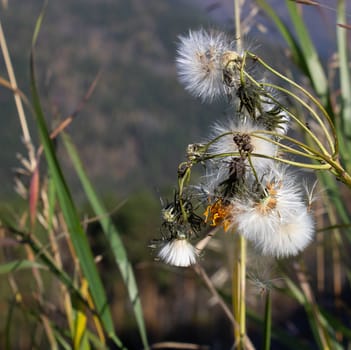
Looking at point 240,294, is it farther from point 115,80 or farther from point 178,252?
point 115,80

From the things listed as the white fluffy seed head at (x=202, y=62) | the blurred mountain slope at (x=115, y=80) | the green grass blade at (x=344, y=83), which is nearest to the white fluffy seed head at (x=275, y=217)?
the white fluffy seed head at (x=202, y=62)

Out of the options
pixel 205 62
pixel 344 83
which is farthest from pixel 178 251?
pixel 344 83

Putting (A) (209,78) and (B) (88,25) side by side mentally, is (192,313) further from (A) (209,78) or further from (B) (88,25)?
(B) (88,25)

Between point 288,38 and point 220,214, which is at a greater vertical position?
point 288,38

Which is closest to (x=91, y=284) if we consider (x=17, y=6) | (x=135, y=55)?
(x=135, y=55)

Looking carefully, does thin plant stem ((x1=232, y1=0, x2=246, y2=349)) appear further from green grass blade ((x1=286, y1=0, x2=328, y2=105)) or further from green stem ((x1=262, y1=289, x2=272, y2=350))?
green grass blade ((x1=286, y1=0, x2=328, y2=105))

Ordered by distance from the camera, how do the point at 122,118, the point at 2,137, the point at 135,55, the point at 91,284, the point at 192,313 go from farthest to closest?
the point at 135,55, the point at 122,118, the point at 2,137, the point at 192,313, the point at 91,284

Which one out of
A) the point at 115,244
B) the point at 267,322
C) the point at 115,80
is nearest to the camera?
the point at 267,322
